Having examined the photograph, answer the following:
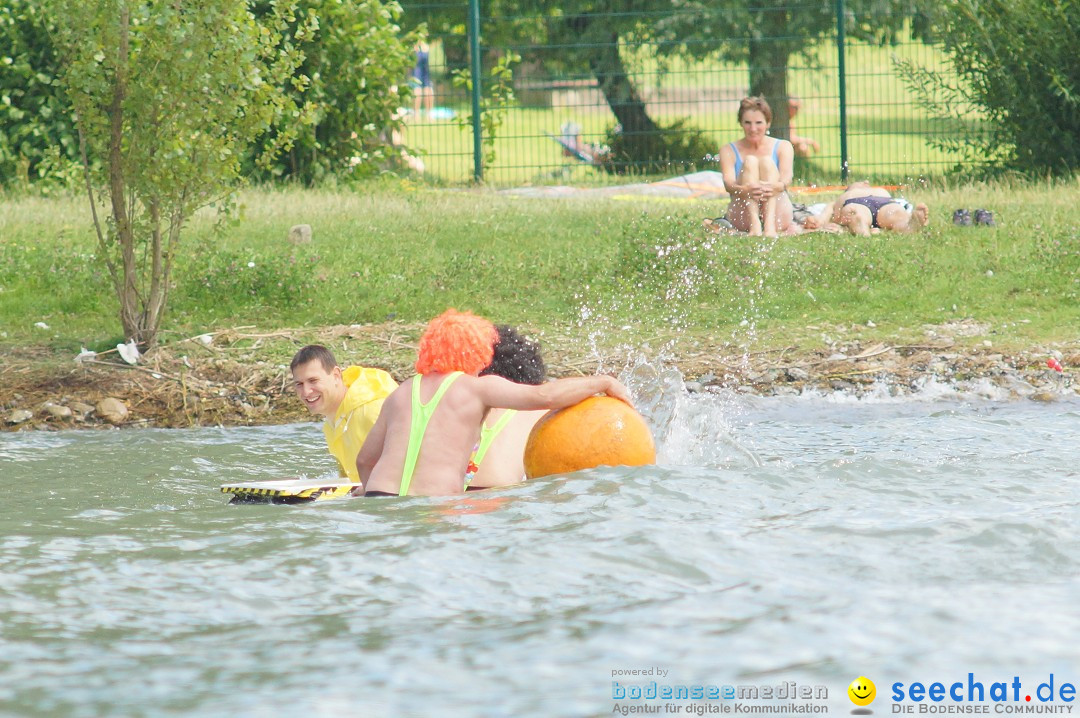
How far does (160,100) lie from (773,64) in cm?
1309

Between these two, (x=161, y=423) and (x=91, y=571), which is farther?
(x=161, y=423)

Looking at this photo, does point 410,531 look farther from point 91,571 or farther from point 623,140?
point 623,140

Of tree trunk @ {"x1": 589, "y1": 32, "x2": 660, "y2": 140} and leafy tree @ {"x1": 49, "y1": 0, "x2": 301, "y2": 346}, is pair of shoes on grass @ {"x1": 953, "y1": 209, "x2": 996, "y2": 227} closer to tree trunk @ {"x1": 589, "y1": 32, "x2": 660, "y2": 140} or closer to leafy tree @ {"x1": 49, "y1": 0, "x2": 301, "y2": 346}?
leafy tree @ {"x1": 49, "y1": 0, "x2": 301, "y2": 346}

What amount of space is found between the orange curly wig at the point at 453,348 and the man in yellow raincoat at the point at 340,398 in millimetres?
722

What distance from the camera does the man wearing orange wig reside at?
255 inches

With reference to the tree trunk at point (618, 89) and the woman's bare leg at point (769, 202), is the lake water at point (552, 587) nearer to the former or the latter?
the woman's bare leg at point (769, 202)

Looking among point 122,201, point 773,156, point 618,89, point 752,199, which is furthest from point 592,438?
point 618,89

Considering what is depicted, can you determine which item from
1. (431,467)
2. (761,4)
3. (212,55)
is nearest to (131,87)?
(212,55)

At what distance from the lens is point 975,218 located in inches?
501

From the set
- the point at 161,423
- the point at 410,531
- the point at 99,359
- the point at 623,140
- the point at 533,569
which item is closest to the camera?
the point at 533,569

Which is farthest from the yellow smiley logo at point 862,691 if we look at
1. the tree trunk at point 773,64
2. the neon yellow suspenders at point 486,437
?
the tree trunk at point 773,64

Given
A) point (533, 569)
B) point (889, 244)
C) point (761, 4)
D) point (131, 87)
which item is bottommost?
point (533, 569)

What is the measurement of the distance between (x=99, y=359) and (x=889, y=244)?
6.57 metres

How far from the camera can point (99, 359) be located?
389 inches
